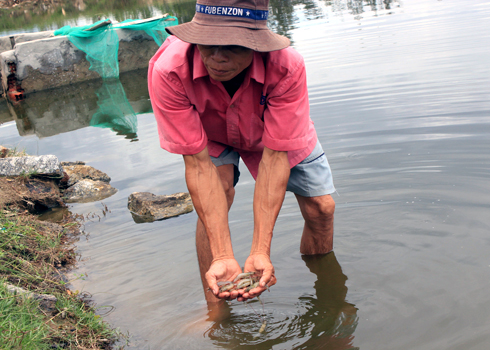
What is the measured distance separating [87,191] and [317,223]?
2.90 m

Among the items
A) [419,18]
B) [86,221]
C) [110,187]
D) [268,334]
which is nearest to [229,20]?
[268,334]

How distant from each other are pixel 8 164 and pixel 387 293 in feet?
12.8

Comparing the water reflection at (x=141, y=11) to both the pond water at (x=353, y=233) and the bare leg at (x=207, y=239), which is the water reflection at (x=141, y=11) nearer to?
the pond water at (x=353, y=233)

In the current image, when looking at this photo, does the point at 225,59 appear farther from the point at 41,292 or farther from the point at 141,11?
the point at 141,11

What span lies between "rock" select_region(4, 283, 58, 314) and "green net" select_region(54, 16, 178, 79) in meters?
8.99

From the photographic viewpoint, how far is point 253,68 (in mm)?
2385

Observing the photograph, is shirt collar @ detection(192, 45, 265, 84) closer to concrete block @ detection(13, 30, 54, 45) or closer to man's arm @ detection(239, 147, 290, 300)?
man's arm @ detection(239, 147, 290, 300)

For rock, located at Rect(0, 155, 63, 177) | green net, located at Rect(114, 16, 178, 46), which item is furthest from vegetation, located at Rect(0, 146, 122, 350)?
green net, located at Rect(114, 16, 178, 46)

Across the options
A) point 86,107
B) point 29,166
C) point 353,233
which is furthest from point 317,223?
point 86,107

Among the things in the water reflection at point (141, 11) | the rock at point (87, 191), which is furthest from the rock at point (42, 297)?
the water reflection at point (141, 11)

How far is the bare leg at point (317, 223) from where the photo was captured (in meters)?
3.05

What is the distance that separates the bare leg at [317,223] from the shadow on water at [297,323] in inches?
12.3

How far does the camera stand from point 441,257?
10.6 feet

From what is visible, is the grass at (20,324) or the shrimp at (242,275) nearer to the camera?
the grass at (20,324)
